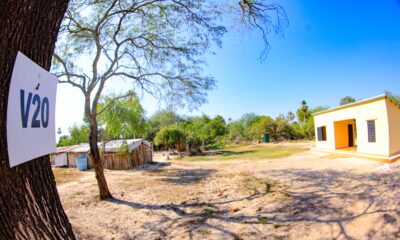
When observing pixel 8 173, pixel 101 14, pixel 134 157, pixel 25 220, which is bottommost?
pixel 134 157

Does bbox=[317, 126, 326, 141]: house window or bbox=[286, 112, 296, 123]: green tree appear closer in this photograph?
bbox=[317, 126, 326, 141]: house window

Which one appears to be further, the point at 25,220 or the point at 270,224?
the point at 270,224

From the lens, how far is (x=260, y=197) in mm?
5820

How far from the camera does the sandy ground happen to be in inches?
149

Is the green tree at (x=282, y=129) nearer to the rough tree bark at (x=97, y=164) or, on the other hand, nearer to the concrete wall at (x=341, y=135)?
the concrete wall at (x=341, y=135)

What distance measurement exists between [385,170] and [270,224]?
6421 mm

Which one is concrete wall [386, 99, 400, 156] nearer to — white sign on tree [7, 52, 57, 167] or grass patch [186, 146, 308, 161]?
grass patch [186, 146, 308, 161]

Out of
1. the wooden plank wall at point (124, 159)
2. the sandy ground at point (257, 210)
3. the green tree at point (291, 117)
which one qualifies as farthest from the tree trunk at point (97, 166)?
the green tree at point (291, 117)

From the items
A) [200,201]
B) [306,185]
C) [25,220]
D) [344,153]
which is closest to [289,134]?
[344,153]

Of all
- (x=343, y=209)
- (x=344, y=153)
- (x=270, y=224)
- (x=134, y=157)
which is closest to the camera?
(x=270, y=224)

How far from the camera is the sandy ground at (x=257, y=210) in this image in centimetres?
378

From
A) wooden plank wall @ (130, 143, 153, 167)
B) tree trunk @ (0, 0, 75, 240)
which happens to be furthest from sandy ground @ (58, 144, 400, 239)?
wooden plank wall @ (130, 143, 153, 167)

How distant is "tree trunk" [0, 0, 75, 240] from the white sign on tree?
1.2 inches

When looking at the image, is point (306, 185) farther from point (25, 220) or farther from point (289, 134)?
point (289, 134)
